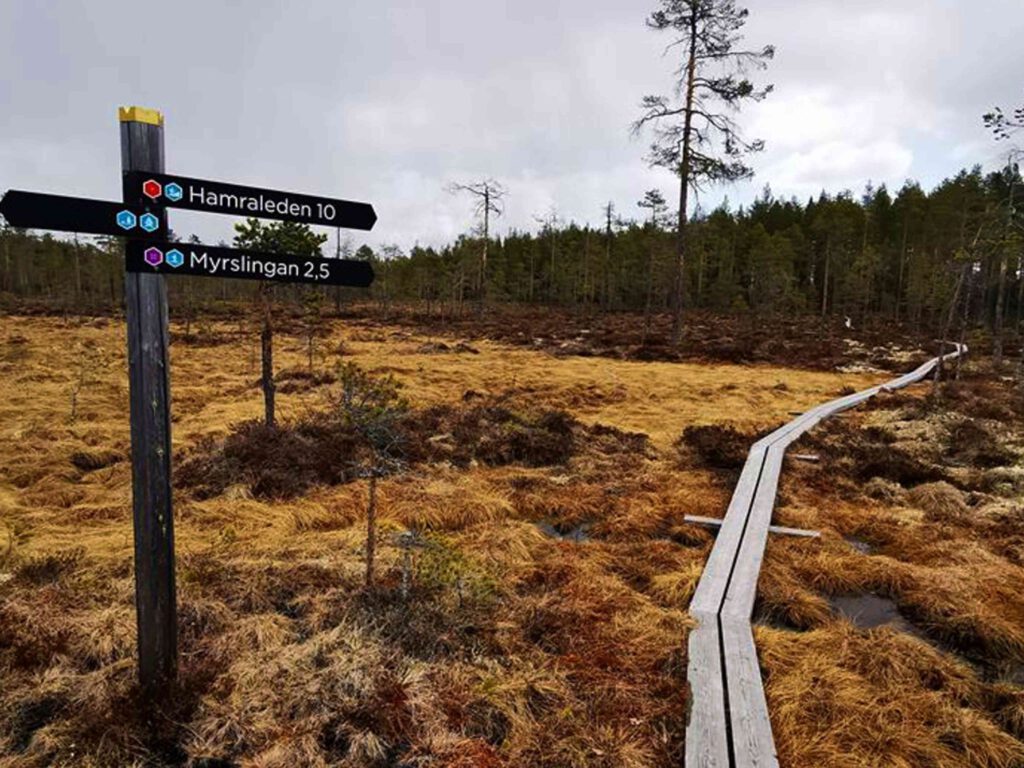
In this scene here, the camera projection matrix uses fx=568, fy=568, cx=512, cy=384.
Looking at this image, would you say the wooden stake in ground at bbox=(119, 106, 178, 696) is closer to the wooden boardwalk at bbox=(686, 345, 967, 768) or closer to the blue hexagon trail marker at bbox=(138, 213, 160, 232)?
the blue hexagon trail marker at bbox=(138, 213, 160, 232)

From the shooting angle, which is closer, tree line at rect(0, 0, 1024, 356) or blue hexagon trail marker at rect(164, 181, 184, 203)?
blue hexagon trail marker at rect(164, 181, 184, 203)

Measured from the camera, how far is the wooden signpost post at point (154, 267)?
2.70 meters

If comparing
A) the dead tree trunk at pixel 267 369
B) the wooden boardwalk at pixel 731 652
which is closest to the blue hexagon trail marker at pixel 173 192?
the wooden boardwalk at pixel 731 652

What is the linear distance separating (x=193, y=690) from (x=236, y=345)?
23948mm

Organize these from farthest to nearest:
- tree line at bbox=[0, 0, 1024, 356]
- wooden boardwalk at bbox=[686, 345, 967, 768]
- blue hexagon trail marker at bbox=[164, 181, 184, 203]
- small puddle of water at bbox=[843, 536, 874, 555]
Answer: tree line at bbox=[0, 0, 1024, 356] → small puddle of water at bbox=[843, 536, 874, 555] → wooden boardwalk at bbox=[686, 345, 967, 768] → blue hexagon trail marker at bbox=[164, 181, 184, 203]

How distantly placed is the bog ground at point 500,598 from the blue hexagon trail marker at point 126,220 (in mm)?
2575

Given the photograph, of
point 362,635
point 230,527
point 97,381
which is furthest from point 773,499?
point 97,381

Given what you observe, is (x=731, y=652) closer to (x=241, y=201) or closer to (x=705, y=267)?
(x=241, y=201)

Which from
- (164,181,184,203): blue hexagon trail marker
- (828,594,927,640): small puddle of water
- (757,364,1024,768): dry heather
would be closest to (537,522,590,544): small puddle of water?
(757,364,1024,768): dry heather

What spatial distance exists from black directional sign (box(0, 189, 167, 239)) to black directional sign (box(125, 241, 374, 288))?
0.08 meters

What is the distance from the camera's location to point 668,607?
4750mm

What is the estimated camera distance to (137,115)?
9.05 ft

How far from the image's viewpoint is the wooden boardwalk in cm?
307

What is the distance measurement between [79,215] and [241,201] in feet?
2.36
